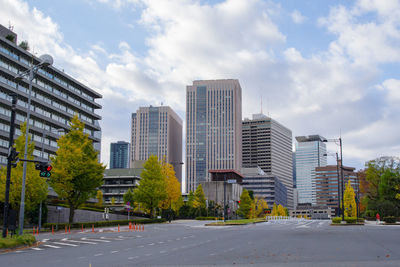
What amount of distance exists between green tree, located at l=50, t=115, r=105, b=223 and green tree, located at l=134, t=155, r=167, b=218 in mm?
19357

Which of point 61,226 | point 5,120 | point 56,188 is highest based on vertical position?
point 5,120

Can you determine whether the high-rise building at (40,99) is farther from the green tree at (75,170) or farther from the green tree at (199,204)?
the green tree at (199,204)

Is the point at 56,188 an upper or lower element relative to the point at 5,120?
lower

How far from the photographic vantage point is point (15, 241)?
23.1 metres

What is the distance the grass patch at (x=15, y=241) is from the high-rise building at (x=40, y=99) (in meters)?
45.7

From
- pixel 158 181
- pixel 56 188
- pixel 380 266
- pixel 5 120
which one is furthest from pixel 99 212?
pixel 380 266

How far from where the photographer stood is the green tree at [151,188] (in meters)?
65.9

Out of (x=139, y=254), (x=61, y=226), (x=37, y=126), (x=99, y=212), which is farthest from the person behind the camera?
(x=37, y=126)

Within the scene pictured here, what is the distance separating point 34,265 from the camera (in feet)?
51.4

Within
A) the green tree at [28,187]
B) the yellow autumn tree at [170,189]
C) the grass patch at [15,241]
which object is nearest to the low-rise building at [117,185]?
the yellow autumn tree at [170,189]

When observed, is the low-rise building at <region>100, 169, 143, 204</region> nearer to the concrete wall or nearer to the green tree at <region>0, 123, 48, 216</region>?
the concrete wall

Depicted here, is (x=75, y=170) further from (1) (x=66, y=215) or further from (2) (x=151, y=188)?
(2) (x=151, y=188)

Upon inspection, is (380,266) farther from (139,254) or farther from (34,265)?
(34,265)

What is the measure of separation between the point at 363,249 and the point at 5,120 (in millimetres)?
69816
